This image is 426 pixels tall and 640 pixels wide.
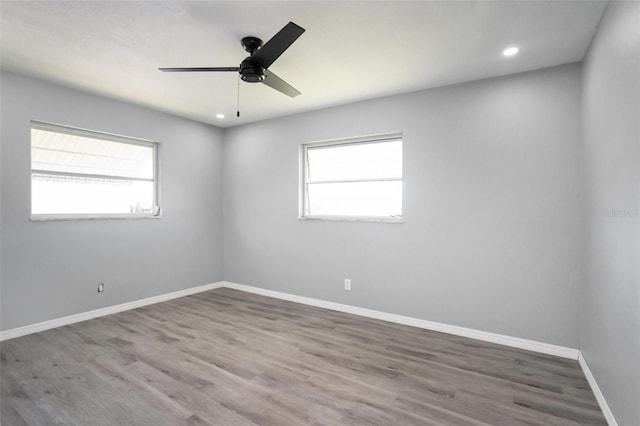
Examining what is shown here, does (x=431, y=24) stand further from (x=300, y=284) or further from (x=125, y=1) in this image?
(x=300, y=284)

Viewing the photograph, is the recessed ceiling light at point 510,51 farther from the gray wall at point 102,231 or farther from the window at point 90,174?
the window at point 90,174

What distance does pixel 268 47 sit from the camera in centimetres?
206

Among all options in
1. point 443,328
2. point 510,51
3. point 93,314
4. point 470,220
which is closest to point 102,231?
point 93,314

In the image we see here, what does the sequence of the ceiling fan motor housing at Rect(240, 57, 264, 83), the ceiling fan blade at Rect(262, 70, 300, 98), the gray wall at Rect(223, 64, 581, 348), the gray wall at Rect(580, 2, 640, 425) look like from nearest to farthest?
the gray wall at Rect(580, 2, 640, 425), the ceiling fan motor housing at Rect(240, 57, 264, 83), the ceiling fan blade at Rect(262, 70, 300, 98), the gray wall at Rect(223, 64, 581, 348)

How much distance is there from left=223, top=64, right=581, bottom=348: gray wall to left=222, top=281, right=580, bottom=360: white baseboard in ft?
0.21

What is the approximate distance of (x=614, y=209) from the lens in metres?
1.89

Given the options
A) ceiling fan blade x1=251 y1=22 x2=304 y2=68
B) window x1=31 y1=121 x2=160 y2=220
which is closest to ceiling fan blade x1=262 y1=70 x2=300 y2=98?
ceiling fan blade x1=251 y1=22 x2=304 y2=68

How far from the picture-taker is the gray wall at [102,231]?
314 cm

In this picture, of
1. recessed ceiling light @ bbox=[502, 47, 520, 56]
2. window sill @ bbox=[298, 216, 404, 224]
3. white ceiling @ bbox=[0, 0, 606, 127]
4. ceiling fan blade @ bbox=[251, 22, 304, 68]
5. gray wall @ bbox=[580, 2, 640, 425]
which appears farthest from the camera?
window sill @ bbox=[298, 216, 404, 224]

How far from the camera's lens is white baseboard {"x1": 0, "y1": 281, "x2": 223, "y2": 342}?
3.15 m

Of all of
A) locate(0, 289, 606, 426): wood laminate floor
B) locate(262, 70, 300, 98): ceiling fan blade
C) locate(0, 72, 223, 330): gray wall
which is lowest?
locate(0, 289, 606, 426): wood laminate floor

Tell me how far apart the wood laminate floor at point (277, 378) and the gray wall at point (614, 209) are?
429mm

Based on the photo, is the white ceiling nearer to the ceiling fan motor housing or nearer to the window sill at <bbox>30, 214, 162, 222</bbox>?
the ceiling fan motor housing

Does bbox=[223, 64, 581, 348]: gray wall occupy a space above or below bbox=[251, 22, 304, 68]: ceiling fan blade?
Answer: below
